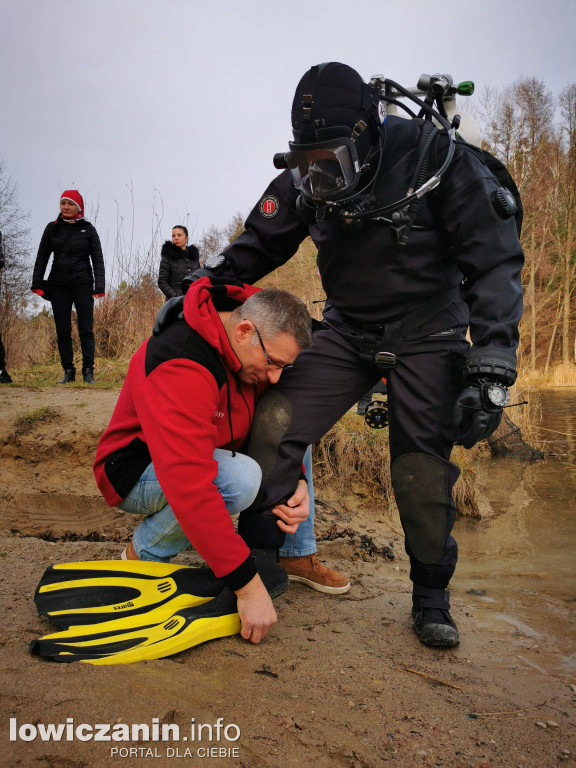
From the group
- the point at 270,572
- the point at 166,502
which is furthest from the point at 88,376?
the point at 270,572

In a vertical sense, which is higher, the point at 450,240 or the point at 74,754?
the point at 450,240

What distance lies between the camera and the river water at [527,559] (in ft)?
7.80

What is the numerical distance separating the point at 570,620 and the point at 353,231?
1944mm

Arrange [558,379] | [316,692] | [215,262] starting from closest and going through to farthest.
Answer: [316,692] → [215,262] → [558,379]

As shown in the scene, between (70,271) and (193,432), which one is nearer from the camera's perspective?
(193,432)

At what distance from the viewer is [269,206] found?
8.73 feet

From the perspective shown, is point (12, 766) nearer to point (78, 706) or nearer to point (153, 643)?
point (78, 706)

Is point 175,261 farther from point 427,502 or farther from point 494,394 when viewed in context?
point 494,394

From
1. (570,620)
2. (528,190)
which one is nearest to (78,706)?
(570,620)

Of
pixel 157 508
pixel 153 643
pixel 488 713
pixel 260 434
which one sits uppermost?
pixel 260 434

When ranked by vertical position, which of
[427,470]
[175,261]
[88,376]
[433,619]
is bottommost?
[433,619]

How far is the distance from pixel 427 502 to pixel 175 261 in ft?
18.4

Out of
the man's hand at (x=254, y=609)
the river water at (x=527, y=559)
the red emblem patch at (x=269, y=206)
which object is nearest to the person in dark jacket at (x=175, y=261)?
the river water at (x=527, y=559)

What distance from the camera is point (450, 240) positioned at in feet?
7.50
